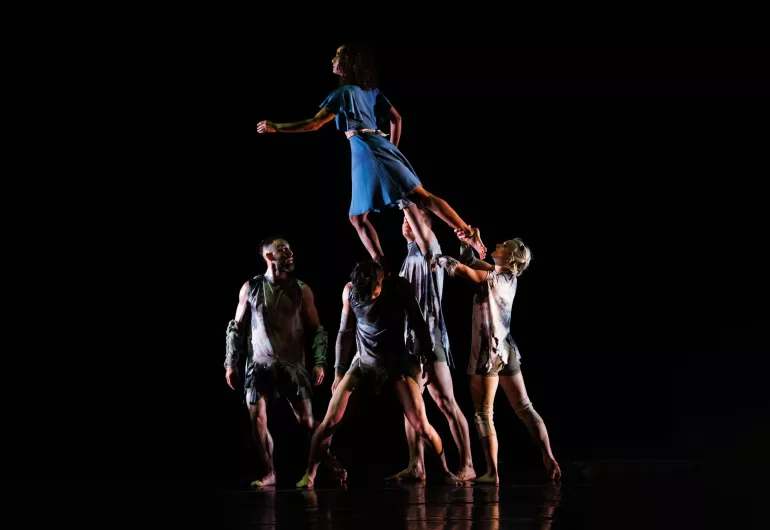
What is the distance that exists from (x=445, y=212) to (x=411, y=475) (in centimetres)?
165

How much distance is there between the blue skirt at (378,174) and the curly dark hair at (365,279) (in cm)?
34

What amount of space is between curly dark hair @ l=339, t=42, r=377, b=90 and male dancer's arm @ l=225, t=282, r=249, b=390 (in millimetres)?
1363

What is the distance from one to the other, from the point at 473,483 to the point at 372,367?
2.88ft

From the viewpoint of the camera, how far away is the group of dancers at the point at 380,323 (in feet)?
20.4

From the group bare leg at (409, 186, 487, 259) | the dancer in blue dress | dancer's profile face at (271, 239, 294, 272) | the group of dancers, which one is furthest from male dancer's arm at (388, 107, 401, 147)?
dancer's profile face at (271, 239, 294, 272)

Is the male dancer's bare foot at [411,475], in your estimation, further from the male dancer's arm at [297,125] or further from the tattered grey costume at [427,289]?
the male dancer's arm at [297,125]

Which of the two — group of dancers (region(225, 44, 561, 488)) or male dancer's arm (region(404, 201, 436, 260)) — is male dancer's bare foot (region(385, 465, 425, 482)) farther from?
male dancer's arm (region(404, 201, 436, 260))

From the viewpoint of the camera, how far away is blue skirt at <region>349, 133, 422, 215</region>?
6.20 m

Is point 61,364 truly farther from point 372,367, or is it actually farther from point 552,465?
point 552,465

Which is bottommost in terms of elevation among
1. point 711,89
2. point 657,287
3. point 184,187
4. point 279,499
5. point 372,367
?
point 279,499

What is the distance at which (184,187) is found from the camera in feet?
27.6

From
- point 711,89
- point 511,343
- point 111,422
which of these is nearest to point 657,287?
A: point 711,89

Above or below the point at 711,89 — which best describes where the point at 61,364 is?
below

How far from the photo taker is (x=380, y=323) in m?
6.29
